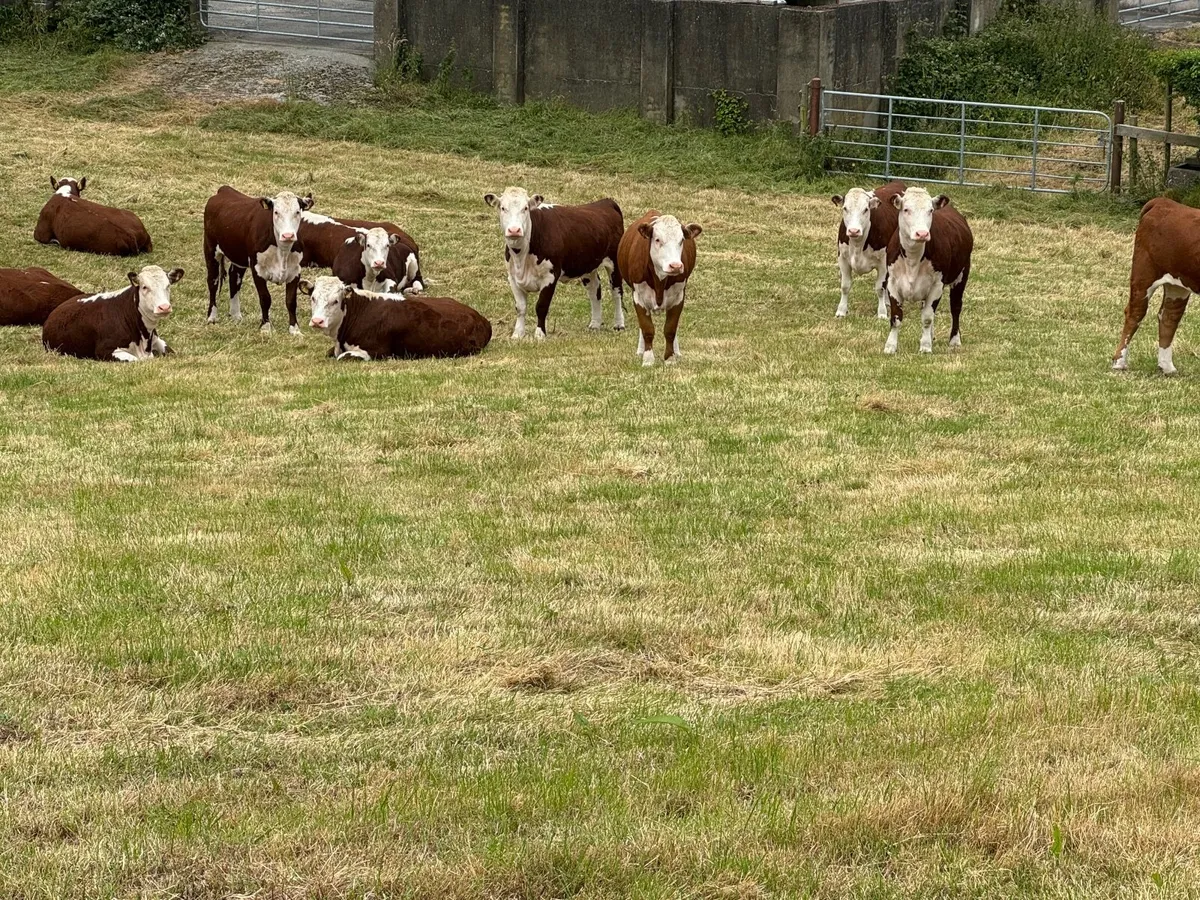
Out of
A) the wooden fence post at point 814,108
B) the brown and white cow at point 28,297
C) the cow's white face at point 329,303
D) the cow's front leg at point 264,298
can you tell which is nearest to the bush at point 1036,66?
the wooden fence post at point 814,108

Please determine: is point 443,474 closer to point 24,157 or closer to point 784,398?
point 784,398

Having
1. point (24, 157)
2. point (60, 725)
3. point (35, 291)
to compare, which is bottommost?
point (60, 725)

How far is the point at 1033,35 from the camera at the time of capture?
3281 cm

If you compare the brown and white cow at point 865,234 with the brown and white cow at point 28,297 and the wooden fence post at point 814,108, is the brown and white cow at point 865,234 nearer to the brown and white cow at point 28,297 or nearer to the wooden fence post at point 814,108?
the brown and white cow at point 28,297

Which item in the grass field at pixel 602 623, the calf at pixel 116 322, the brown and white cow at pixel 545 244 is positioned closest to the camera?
the grass field at pixel 602 623

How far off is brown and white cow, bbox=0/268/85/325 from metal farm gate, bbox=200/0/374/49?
771 inches

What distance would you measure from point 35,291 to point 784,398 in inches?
328

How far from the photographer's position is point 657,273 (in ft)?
47.9

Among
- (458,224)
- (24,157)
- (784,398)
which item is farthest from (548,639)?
(24,157)

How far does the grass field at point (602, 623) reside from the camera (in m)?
4.83

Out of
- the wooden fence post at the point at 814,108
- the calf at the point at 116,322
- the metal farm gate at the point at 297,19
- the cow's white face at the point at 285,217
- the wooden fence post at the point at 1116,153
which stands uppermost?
the metal farm gate at the point at 297,19

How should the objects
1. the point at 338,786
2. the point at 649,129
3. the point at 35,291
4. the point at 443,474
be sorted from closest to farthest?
the point at 338,786 < the point at 443,474 < the point at 35,291 < the point at 649,129

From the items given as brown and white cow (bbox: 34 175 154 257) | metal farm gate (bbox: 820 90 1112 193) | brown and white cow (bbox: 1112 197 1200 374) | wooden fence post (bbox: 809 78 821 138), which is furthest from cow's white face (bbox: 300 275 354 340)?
wooden fence post (bbox: 809 78 821 138)

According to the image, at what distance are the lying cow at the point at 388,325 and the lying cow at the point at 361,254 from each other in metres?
1.75
